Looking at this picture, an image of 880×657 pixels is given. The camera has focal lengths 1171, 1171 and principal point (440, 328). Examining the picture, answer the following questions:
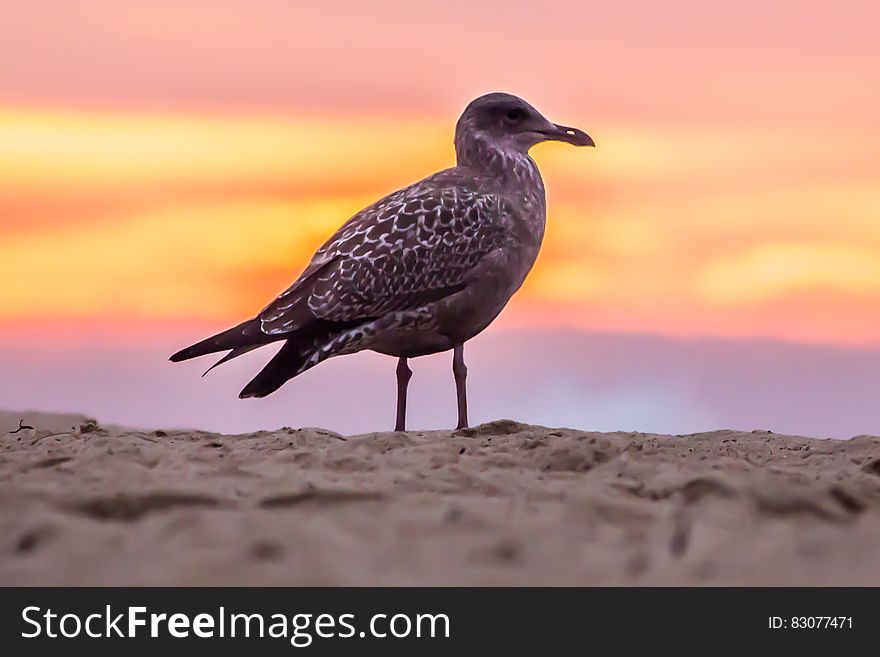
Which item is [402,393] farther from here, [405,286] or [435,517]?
[435,517]

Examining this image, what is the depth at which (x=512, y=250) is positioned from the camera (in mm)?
10578

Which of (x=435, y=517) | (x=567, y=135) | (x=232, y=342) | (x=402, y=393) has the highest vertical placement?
(x=567, y=135)

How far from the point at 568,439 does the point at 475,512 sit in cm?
233

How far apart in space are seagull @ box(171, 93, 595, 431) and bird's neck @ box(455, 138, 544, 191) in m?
0.22

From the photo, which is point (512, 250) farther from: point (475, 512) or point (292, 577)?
point (292, 577)

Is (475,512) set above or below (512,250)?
below

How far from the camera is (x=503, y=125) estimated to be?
11.4 m

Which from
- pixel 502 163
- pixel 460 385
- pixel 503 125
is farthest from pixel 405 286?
pixel 503 125

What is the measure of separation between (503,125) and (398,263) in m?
2.08

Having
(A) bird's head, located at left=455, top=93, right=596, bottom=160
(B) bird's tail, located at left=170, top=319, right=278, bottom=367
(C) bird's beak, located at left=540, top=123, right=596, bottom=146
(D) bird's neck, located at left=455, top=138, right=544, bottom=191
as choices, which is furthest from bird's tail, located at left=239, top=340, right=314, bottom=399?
(C) bird's beak, located at left=540, top=123, right=596, bottom=146

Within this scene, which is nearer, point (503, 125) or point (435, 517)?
point (435, 517)

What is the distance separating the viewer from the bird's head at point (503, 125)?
1137 cm

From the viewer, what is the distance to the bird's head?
11.4 metres
